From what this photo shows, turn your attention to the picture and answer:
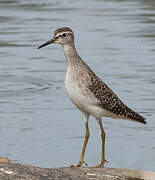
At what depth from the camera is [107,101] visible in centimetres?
1017

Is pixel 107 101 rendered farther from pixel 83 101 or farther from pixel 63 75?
pixel 63 75

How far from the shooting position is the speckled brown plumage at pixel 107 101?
10.1 meters

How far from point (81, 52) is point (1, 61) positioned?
77.3 inches

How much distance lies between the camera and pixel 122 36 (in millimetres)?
19578

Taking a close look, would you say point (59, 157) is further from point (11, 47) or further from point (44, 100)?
point (11, 47)

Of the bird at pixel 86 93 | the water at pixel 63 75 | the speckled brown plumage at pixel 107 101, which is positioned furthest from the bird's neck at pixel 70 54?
the water at pixel 63 75

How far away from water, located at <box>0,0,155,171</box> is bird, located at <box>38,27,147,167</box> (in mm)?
644

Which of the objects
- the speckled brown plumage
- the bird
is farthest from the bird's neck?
the speckled brown plumage

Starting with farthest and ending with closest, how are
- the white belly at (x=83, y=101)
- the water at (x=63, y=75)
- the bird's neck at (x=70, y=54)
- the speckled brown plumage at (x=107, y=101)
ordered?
the water at (x=63, y=75)
the bird's neck at (x=70, y=54)
the speckled brown plumage at (x=107, y=101)
the white belly at (x=83, y=101)

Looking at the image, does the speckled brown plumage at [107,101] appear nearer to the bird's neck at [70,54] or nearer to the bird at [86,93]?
the bird at [86,93]

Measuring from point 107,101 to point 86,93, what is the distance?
1.37ft

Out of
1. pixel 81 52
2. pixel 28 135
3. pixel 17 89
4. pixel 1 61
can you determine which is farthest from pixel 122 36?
pixel 28 135

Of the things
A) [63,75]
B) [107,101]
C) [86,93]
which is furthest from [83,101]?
[63,75]

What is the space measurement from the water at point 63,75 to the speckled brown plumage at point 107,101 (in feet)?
2.02
